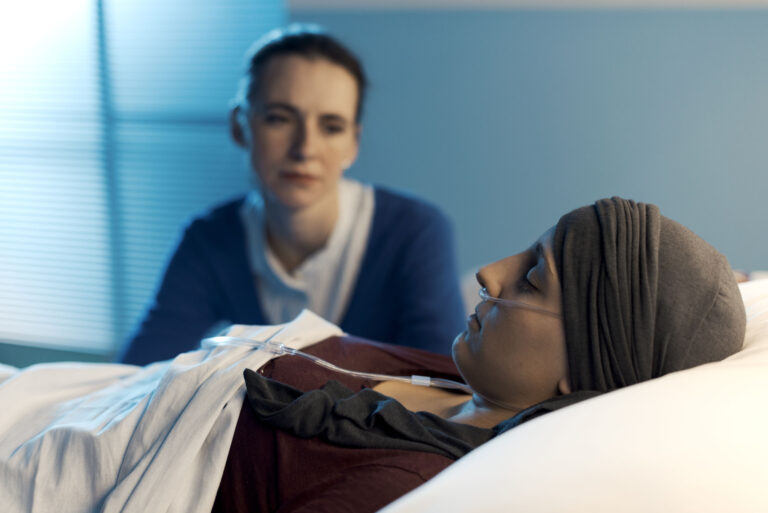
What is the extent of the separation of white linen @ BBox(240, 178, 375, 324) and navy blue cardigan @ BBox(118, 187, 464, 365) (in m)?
0.02

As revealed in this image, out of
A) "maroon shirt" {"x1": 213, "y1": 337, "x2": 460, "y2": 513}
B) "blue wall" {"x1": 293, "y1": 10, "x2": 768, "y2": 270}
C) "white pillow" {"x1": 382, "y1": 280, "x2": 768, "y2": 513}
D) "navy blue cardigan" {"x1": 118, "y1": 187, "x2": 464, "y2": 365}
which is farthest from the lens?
"blue wall" {"x1": 293, "y1": 10, "x2": 768, "y2": 270}

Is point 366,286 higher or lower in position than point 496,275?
lower

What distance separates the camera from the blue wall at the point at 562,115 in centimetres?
218

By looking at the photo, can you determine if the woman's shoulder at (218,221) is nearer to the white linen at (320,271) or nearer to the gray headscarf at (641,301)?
the white linen at (320,271)

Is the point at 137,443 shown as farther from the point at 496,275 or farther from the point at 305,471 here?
the point at 496,275

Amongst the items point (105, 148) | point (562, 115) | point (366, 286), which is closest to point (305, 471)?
point (366, 286)

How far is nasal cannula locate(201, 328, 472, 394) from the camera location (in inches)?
45.3

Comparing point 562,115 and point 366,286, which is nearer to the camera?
point 366,286

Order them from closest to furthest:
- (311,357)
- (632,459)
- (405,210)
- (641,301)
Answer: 1. (632,459)
2. (641,301)
3. (311,357)
4. (405,210)

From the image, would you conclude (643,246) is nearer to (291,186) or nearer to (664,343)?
(664,343)

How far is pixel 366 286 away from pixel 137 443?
3.39 feet

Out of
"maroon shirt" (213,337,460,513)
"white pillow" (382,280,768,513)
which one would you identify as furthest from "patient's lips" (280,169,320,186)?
"white pillow" (382,280,768,513)

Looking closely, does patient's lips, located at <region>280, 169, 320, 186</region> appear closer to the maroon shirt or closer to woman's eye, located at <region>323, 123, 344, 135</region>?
woman's eye, located at <region>323, 123, 344, 135</region>

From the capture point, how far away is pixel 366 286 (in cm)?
201
